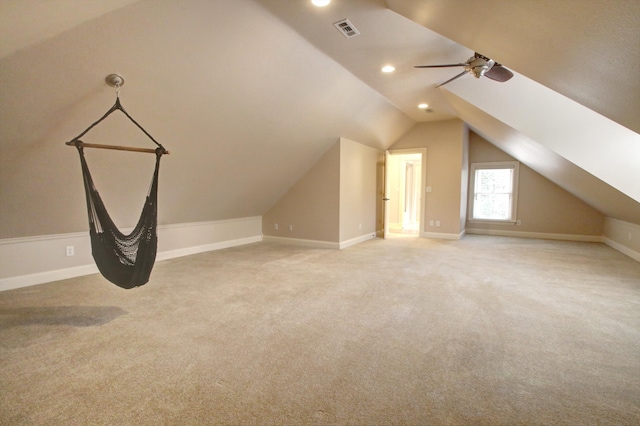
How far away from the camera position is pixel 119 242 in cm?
260

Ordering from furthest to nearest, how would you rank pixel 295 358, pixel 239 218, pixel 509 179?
pixel 509 179 < pixel 239 218 < pixel 295 358

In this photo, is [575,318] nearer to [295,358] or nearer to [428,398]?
[428,398]

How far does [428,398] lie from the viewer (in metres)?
1.58

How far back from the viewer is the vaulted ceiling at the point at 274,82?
172 centimetres

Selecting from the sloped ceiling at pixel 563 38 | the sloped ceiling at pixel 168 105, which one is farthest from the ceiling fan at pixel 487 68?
the sloped ceiling at pixel 168 105

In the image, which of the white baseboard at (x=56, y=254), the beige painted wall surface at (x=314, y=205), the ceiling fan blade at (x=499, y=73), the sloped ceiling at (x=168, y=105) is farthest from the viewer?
the beige painted wall surface at (x=314, y=205)

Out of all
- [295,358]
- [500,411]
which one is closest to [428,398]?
[500,411]

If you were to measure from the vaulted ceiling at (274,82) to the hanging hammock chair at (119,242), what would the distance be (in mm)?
461

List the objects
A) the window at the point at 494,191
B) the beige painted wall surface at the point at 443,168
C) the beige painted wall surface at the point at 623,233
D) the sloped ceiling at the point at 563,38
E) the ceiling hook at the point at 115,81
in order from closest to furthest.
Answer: the sloped ceiling at the point at 563,38
the ceiling hook at the point at 115,81
the beige painted wall surface at the point at 623,233
the beige painted wall surface at the point at 443,168
the window at the point at 494,191

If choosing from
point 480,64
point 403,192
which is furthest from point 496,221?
point 480,64

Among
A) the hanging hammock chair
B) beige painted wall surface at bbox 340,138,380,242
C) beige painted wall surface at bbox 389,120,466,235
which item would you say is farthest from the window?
the hanging hammock chair

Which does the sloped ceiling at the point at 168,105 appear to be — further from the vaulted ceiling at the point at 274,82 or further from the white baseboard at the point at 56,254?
the white baseboard at the point at 56,254

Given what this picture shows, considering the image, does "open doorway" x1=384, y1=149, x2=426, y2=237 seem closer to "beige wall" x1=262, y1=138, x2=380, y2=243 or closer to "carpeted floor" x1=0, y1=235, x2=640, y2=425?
"beige wall" x1=262, y1=138, x2=380, y2=243

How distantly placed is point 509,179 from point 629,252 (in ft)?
9.03
